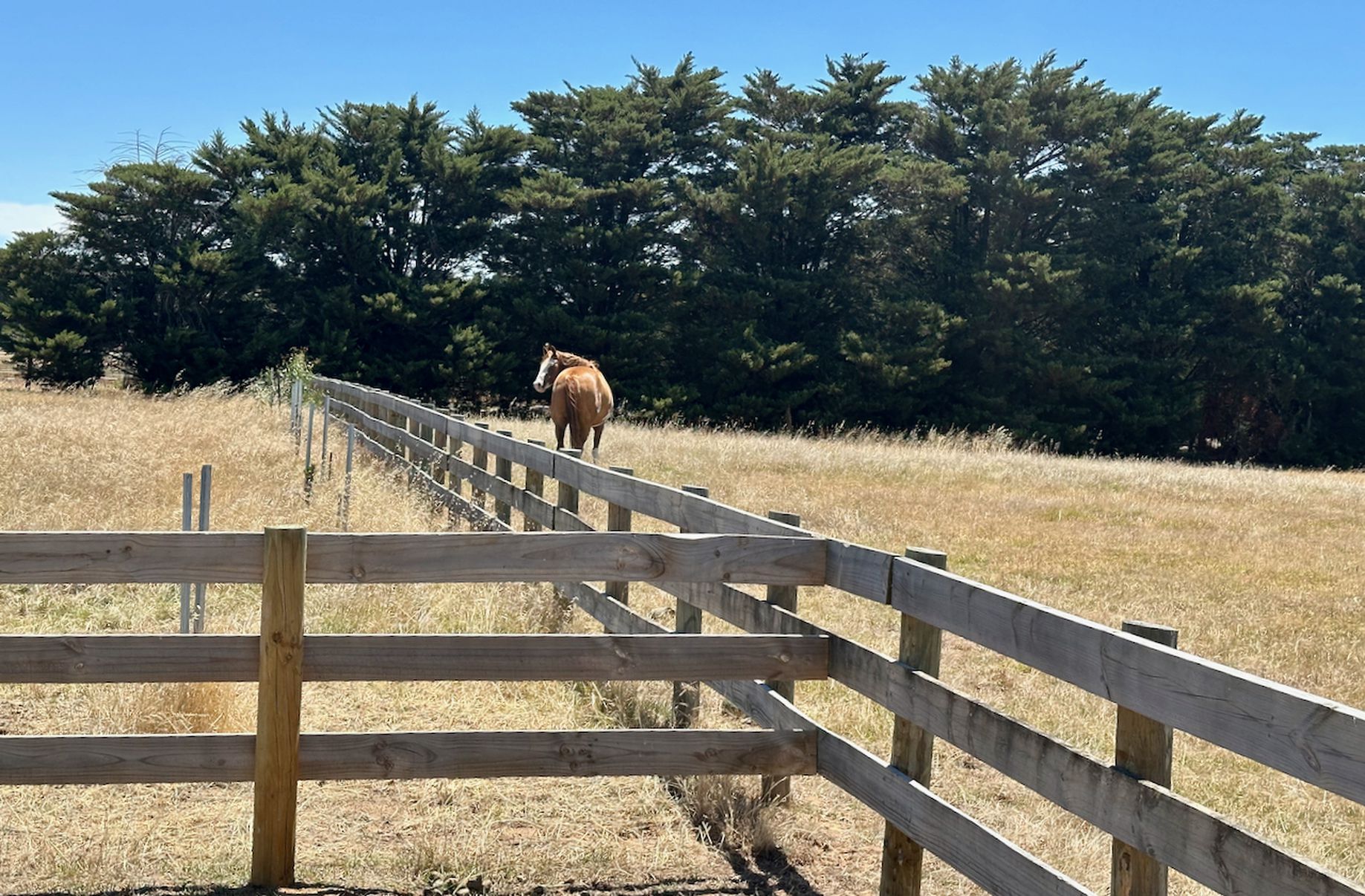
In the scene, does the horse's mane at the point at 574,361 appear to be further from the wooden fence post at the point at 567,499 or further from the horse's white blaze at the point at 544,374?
the wooden fence post at the point at 567,499

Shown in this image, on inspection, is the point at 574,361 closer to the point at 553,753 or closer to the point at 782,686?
the point at 782,686

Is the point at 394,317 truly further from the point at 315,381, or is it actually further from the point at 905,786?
the point at 905,786

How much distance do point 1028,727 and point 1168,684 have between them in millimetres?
668

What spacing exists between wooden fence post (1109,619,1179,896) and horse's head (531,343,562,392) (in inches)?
604

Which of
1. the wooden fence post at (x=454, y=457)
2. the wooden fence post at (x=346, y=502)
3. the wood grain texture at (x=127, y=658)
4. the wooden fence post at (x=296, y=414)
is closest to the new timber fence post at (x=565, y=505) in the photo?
the wooden fence post at (x=454, y=457)

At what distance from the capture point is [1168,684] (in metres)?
2.79

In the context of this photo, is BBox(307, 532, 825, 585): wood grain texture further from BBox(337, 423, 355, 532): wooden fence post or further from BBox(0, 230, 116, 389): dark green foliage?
BBox(0, 230, 116, 389): dark green foliage

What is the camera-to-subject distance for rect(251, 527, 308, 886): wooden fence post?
12.8 ft

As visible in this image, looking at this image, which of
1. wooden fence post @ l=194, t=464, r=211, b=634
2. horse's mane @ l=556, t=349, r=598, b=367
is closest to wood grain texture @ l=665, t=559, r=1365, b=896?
wooden fence post @ l=194, t=464, r=211, b=634

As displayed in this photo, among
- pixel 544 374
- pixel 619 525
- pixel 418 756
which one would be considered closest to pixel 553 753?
pixel 418 756

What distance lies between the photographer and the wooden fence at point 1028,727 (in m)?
2.47

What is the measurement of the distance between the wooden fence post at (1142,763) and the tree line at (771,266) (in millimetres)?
32387

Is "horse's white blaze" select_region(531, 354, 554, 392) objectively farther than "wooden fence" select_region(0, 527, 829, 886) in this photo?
Yes

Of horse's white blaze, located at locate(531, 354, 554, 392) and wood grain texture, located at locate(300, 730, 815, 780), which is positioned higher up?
horse's white blaze, located at locate(531, 354, 554, 392)
